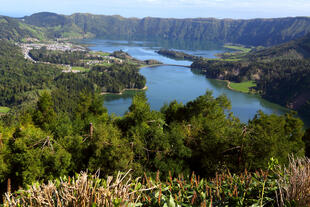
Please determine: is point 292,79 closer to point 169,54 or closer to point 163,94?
point 163,94

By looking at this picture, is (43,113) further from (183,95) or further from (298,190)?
(183,95)

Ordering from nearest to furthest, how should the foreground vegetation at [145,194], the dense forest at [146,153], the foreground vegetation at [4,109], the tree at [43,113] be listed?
the foreground vegetation at [145,194], the dense forest at [146,153], the tree at [43,113], the foreground vegetation at [4,109]

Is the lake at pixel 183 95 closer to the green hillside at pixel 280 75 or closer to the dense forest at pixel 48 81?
the green hillside at pixel 280 75

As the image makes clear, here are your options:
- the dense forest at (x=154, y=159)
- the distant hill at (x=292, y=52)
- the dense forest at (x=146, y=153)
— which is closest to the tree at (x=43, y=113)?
the dense forest at (x=154, y=159)

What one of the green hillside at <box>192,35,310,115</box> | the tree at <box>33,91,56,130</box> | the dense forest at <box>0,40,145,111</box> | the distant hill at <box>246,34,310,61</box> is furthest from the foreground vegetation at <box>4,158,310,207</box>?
the distant hill at <box>246,34,310,61</box>

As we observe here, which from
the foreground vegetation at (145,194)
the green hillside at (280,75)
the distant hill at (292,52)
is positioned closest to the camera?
the foreground vegetation at (145,194)

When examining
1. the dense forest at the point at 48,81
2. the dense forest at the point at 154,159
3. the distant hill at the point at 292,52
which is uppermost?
the distant hill at the point at 292,52

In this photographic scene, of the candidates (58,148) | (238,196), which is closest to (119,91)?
(58,148)

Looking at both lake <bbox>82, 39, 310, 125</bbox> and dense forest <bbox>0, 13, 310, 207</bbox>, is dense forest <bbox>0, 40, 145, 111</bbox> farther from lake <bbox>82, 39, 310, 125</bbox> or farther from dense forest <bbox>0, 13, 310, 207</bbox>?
dense forest <bbox>0, 13, 310, 207</bbox>

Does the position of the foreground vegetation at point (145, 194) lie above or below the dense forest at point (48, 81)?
above

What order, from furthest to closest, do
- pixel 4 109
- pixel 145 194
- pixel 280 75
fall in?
pixel 280 75, pixel 4 109, pixel 145 194

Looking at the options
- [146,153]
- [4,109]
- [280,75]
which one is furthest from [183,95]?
[146,153]
